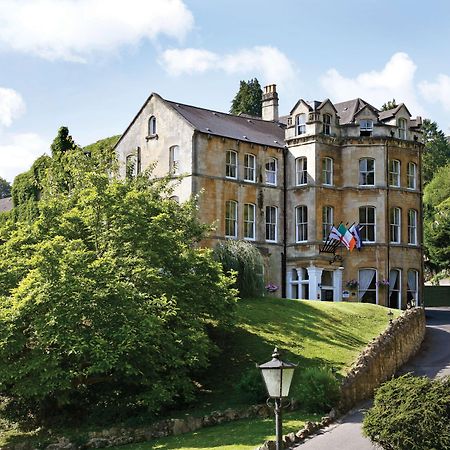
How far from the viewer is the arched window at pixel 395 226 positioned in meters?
51.1

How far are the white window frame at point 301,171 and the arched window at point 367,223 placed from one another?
397 centimetres

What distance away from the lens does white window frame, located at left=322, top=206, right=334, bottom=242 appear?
5084 centimetres

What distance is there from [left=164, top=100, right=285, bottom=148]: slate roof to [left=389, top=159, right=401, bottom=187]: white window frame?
7.01 m

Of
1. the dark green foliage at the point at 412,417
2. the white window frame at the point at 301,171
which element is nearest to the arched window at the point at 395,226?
the white window frame at the point at 301,171

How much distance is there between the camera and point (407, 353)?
118ft

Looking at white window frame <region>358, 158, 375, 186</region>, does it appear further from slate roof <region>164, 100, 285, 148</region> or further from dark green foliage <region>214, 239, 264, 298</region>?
dark green foliage <region>214, 239, 264, 298</region>

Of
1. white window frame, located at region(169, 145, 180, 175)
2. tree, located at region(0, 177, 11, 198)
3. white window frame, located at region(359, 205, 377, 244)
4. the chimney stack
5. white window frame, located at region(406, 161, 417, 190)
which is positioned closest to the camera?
white window frame, located at region(169, 145, 180, 175)

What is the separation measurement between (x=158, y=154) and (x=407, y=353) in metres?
21.5

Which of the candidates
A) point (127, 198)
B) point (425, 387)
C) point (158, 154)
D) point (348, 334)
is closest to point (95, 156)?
point (158, 154)

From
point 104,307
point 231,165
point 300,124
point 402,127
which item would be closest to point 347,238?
point 300,124

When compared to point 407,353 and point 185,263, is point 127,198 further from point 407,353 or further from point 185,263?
point 407,353

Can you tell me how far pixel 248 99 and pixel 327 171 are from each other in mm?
38105

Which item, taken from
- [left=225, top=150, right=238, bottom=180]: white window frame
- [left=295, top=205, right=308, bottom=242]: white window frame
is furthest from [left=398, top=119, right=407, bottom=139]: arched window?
[left=225, top=150, right=238, bottom=180]: white window frame

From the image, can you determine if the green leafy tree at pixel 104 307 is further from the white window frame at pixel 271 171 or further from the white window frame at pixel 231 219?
the white window frame at pixel 271 171
